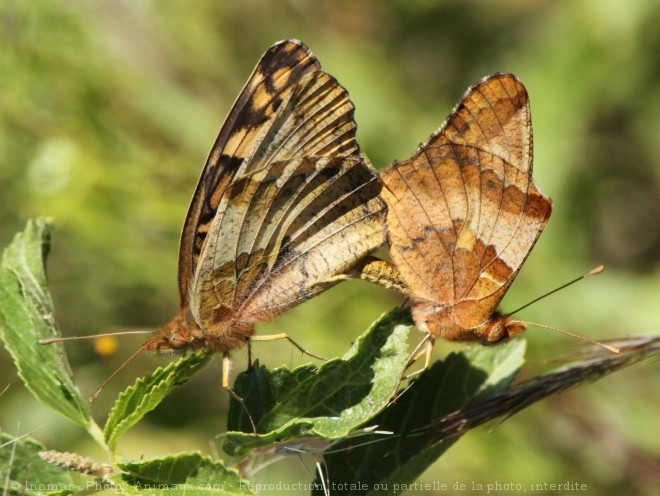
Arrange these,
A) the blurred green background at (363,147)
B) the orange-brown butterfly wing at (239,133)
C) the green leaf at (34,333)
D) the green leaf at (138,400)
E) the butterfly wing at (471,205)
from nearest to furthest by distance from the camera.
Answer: the green leaf at (138,400)
the green leaf at (34,333)
the orange-brown butterfly wing at (239,133)
the butterfly wing at (471,205)
the blurred green background at (363,147)

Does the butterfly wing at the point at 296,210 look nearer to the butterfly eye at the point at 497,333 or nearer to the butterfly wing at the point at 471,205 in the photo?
the butterfly wing at the point at 471,205

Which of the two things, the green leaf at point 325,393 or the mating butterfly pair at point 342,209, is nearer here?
the green leaf at point 325,393

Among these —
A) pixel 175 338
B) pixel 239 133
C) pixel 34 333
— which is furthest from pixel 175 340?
pixel 239 133

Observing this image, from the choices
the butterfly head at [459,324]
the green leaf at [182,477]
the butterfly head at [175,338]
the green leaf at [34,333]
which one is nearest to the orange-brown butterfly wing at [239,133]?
the butterfly head at [175,338]

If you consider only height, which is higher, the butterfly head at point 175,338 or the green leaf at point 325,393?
the butterfly head at point 175,338

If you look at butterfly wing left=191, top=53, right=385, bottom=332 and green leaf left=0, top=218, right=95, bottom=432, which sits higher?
butterfly wing left=191, top=53, right=385, bottom=332

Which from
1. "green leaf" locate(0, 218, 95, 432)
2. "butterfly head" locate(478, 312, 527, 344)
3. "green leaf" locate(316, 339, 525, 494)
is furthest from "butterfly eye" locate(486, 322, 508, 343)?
"green leaf" locate(0, 218, 95, 432)

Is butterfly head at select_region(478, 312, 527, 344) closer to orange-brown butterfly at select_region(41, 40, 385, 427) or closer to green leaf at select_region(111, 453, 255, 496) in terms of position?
orange-brown butterfly at select_region(41, 40, 385, 427)

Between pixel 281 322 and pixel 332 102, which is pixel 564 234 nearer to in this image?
pixel 281 322
